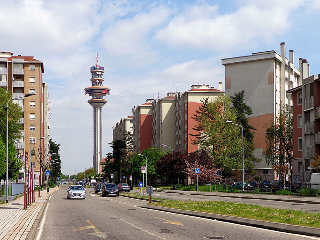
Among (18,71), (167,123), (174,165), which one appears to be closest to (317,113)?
(174,165)

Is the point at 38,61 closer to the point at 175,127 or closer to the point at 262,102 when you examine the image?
the point at 175,127

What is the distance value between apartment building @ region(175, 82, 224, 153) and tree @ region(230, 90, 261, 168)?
42.2 feet

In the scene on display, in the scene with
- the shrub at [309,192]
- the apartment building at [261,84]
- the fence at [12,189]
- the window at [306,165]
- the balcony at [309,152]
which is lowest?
Answer: the fence at [12,189]

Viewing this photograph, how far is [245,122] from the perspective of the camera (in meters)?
86.8

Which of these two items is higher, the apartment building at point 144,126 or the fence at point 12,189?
the apartment building at point 144,126

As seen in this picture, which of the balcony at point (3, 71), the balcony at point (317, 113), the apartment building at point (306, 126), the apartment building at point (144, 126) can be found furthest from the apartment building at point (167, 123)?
the balcony at point (317, 113)

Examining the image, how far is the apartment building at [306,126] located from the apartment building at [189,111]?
41910 millimetres

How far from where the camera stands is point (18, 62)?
103125mm

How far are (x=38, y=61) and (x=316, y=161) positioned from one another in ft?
241

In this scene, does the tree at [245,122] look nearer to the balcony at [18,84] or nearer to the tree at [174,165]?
the tree at [174,165]

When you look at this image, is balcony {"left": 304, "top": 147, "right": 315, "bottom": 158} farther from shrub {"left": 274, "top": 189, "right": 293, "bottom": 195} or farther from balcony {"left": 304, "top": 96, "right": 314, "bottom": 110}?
shrub {"left": 274, "top": 189, "right": 293, "bottom": 195}

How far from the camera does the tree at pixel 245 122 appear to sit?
277ft

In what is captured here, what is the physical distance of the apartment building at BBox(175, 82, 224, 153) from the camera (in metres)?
107

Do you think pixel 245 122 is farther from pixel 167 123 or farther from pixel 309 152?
pixel 167 123
